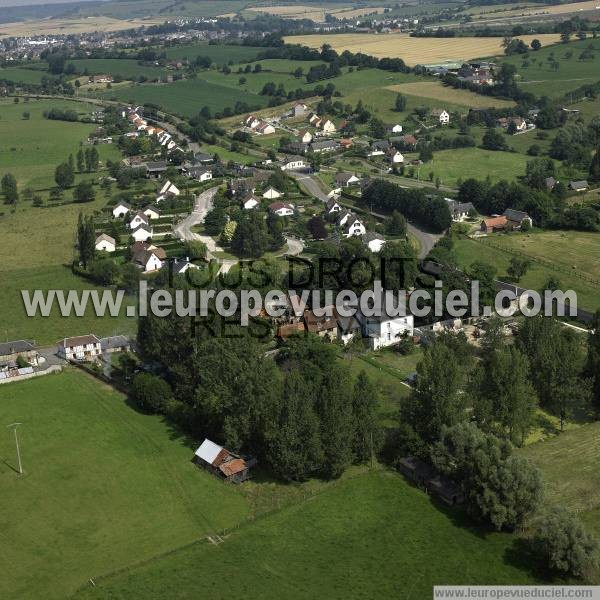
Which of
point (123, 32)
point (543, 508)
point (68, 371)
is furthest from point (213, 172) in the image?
point (123, 32)

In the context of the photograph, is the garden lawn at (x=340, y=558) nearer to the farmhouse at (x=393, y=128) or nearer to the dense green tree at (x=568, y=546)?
the dense green tree at (x=568, y=546)

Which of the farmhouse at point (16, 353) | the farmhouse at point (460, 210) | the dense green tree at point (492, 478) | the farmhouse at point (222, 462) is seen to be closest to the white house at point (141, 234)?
the farmhouse at point (16, 353)

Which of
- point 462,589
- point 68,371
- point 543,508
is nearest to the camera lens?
point 462,589

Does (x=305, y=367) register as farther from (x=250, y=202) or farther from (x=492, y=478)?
(x=250, y=202)

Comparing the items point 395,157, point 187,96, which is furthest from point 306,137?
point 187,96

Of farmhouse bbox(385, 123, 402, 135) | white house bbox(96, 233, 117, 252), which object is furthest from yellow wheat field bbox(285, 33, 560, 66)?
white house bbox(96, 233, 117, 252)

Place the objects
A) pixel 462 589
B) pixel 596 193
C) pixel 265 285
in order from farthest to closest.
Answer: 1. pixel 596 193
2. pixel 265 285
3. pixel 462 589

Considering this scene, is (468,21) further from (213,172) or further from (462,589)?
(462,589)

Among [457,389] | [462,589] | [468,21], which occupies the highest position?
[468,21]
